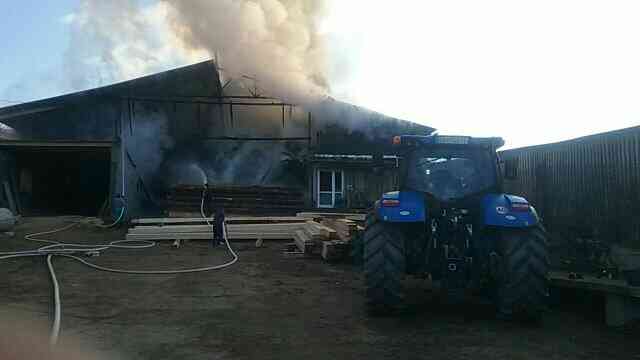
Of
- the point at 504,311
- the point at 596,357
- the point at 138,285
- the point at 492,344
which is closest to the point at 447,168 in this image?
the point at 504,311

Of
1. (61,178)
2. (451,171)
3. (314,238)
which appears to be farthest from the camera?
(61,178)

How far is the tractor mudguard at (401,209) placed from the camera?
6852 millimetres

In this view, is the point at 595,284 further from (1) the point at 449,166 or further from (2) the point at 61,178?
(2) the point at 61,178

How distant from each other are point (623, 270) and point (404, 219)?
8.31 ft

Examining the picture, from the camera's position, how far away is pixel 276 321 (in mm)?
6895

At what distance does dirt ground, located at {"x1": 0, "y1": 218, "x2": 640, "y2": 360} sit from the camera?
5602 mm

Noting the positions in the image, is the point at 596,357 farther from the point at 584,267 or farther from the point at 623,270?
the point at 584,267

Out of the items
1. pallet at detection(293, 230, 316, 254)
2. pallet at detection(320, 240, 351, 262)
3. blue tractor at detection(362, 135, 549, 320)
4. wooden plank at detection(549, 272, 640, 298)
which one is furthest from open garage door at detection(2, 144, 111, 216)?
wooden plank at detection(549, 272, 640, 298)

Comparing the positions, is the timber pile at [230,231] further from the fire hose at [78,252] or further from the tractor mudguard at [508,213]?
the tractor mudguard at [508,213]

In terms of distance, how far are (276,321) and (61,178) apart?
21783 mm

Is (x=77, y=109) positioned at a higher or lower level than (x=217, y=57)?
lower

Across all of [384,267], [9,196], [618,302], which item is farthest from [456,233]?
[9,196]

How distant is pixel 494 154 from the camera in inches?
299

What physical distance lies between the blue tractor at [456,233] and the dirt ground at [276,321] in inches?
15.8
